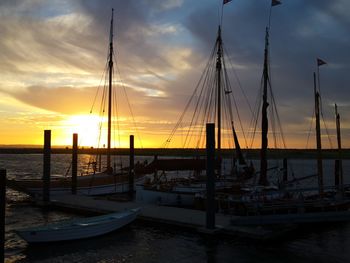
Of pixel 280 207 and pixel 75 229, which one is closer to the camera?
pixel 75 229

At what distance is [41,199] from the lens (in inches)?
1177

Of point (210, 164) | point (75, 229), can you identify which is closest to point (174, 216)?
point (210, 164)

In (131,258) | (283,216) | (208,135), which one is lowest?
(131,258)

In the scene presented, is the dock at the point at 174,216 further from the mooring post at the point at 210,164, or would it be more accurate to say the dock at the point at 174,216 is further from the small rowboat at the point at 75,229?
the small rowboat at the point at 75,229

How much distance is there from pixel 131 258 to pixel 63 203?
40.1 ft

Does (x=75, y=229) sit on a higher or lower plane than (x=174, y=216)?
lower

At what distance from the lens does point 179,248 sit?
1811 cm

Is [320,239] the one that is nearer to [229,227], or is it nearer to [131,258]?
[229,227]

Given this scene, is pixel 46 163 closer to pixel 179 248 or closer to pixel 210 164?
pixel 179 248

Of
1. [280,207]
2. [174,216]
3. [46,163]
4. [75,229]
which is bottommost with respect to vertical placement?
[75,229]

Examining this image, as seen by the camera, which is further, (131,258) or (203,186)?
(203,186)

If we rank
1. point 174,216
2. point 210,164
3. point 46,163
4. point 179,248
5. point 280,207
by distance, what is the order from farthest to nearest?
point 46,163
point 174,216
point 280,207
point 210,164
point 179,248

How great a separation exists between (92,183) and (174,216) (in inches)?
675

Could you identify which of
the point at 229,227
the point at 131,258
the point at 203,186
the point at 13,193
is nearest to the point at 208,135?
the point at 229,227
